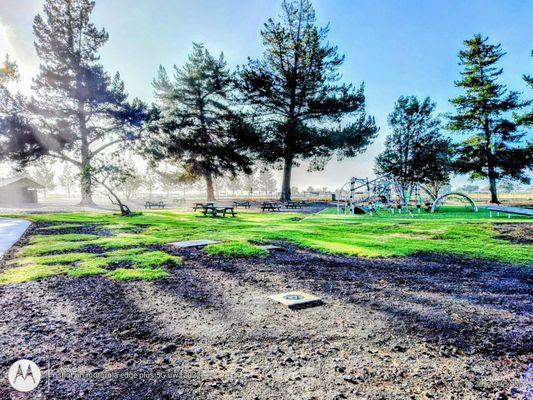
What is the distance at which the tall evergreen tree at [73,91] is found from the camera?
1212 inches

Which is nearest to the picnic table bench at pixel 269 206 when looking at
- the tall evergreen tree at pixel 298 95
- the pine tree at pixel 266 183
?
the tall evergreen tree at pixel 298 95

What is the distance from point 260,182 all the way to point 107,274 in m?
118

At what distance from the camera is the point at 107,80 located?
32.6 metres

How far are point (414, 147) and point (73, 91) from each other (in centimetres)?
3818

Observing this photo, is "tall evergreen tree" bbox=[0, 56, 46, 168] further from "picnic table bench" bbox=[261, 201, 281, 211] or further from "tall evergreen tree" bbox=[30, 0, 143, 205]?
"picnic table bench" bbox=[261, 201, 281, 211]

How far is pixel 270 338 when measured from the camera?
114 inches

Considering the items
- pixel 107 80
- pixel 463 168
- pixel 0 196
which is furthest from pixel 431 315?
pixel 0 196

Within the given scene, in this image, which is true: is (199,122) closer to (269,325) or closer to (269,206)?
(269,206)

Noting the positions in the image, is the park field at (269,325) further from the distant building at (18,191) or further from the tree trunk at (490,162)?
the distant building at (18,191)

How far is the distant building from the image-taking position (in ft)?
131

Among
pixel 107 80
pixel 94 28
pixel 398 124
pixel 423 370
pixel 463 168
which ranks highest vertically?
pixel 94 28

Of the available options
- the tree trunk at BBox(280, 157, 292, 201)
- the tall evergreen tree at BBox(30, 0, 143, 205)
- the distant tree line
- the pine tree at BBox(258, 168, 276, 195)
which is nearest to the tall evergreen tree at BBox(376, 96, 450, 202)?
the distant tree line

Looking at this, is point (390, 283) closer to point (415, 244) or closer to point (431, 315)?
point (431, 315)

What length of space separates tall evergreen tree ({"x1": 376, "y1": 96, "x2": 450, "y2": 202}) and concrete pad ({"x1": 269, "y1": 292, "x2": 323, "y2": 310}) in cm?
3743
